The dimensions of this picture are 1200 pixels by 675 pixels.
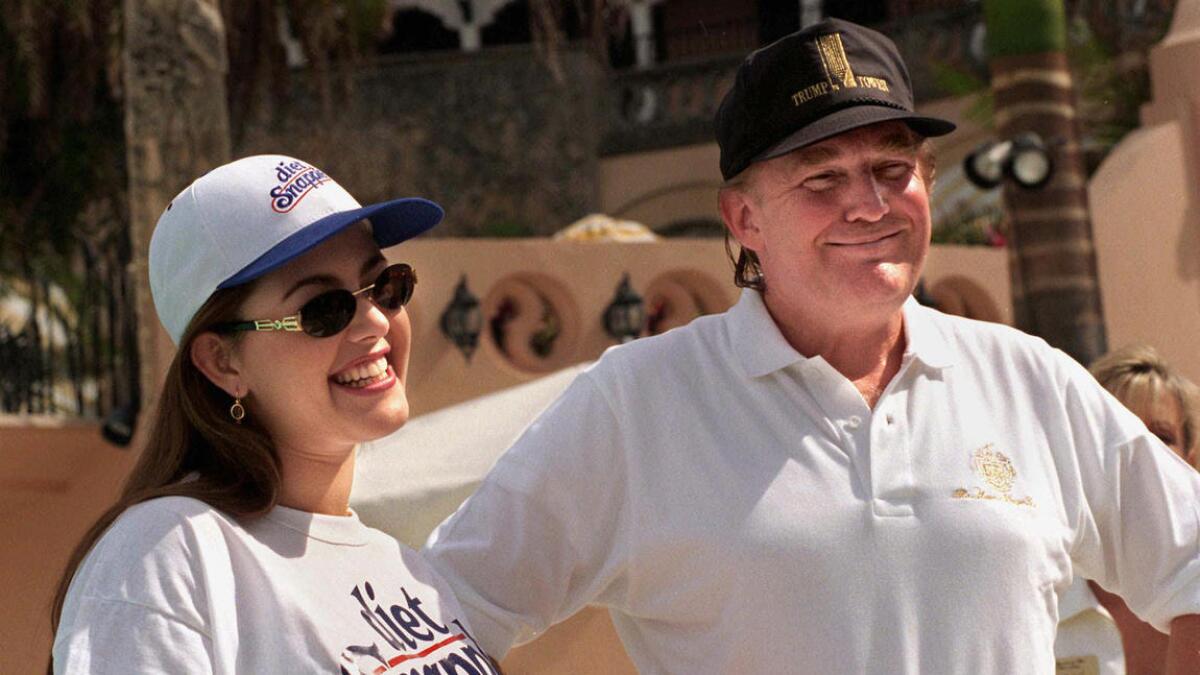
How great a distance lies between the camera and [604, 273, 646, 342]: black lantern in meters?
9.91

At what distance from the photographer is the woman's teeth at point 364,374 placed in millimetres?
2484

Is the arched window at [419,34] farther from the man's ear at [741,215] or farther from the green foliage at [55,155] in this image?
the man's ear at [741,215]

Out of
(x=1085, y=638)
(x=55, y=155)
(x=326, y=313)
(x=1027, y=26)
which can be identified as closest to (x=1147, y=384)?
(x=1085, y=638)

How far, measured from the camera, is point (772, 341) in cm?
289

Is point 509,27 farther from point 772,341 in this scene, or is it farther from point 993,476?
point 993,476

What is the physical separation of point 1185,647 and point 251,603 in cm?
152

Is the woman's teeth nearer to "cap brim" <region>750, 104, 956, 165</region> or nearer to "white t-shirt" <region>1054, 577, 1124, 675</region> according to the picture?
"cap brim" <region>750, 104, 956, 165</region>

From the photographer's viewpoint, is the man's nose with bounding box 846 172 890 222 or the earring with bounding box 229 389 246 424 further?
the man's nose with bounding box 846 172 890 222

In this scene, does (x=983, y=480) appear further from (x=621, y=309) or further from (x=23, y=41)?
(x=23, y=41)

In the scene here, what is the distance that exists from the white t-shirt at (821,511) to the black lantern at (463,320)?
6448mm

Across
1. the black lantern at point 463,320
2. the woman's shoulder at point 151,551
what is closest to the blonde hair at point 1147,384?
the woman's shoulder at point 151,551

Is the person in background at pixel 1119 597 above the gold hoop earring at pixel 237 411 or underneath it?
underneath

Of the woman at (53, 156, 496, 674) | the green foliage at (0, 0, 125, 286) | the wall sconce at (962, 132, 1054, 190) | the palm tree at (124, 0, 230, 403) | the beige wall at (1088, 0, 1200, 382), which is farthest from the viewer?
the green foliage at (0, 0, 125, 286)

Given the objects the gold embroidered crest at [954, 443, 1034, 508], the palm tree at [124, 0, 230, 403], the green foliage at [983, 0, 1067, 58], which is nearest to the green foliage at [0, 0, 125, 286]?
the palm tree at [124, 0, 230, 403]
